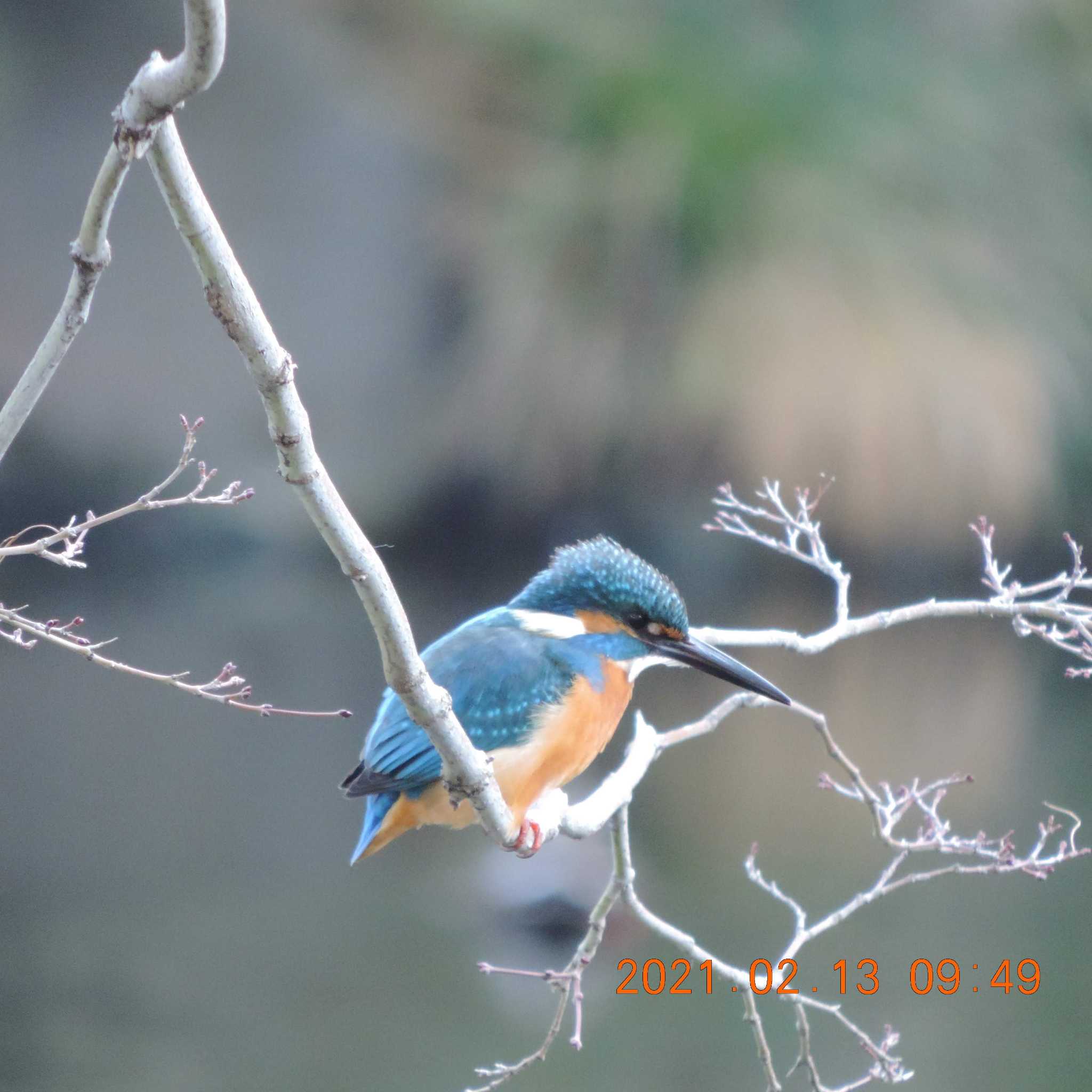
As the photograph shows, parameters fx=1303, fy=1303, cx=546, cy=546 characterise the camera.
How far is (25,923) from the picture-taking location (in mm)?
3664

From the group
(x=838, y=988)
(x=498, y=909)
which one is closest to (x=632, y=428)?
(x=498, y=909)

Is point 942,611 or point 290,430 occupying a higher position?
point 942,611

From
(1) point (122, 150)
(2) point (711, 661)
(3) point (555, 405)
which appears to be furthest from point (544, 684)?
(3) point (555, 405)

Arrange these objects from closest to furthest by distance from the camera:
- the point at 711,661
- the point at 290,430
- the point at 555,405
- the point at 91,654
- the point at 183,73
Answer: the point at 183,73
the point at 290,430
the point at 91,654
the point at 711,661
the point at 555,405

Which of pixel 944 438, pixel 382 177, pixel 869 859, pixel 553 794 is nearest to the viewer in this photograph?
pixel 553 794

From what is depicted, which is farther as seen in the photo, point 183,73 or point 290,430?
point 290,430

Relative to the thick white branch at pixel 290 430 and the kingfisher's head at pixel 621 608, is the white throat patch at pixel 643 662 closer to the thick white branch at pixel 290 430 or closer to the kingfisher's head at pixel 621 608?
the kingfisher's head at pixel 621 608

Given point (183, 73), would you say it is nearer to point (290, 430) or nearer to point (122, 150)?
point (122, 150)

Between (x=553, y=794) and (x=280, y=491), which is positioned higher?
(x=280, y=491)

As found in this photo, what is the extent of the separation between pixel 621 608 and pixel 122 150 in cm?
98

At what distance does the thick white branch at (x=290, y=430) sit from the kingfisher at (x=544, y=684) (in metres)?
0.53

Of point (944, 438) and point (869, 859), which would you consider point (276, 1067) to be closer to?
point (869, 859)

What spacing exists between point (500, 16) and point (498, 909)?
6262 mm

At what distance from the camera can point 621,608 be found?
146 centimetres
